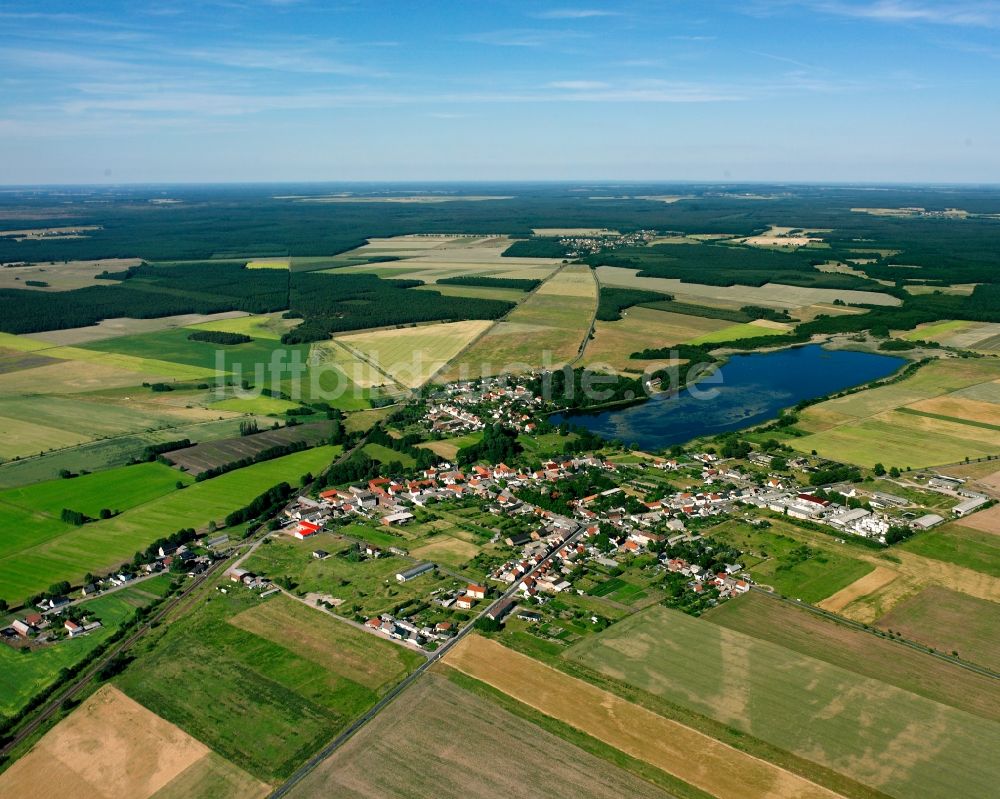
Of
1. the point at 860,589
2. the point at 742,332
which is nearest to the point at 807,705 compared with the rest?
the point at 860,589

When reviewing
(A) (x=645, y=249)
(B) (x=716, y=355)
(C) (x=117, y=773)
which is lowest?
(C) (x=117, y=773)

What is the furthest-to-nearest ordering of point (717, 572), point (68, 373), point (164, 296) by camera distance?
1. point (164, 296)
2. point (68, 373)
3. point (717, 572)

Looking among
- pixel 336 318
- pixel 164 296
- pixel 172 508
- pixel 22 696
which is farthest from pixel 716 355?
pixel 164 296

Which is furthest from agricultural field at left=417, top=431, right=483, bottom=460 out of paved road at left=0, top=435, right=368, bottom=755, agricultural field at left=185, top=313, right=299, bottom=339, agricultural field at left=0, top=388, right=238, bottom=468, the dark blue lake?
agricultural field at left=185, top=313, right=299, bottom=339

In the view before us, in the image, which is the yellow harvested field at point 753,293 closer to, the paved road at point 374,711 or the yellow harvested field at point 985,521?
the yellow harvested field at point 985,521

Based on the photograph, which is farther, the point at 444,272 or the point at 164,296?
the point at 444,272

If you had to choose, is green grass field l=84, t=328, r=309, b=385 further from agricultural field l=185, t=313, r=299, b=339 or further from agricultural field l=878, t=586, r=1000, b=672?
agricultural field l=878, t=586, r=1000, b=672

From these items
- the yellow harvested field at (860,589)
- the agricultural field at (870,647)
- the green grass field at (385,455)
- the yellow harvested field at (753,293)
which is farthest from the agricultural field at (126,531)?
the yellow harvested field at (753,293)

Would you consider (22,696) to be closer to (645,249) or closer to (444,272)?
(444,272)
